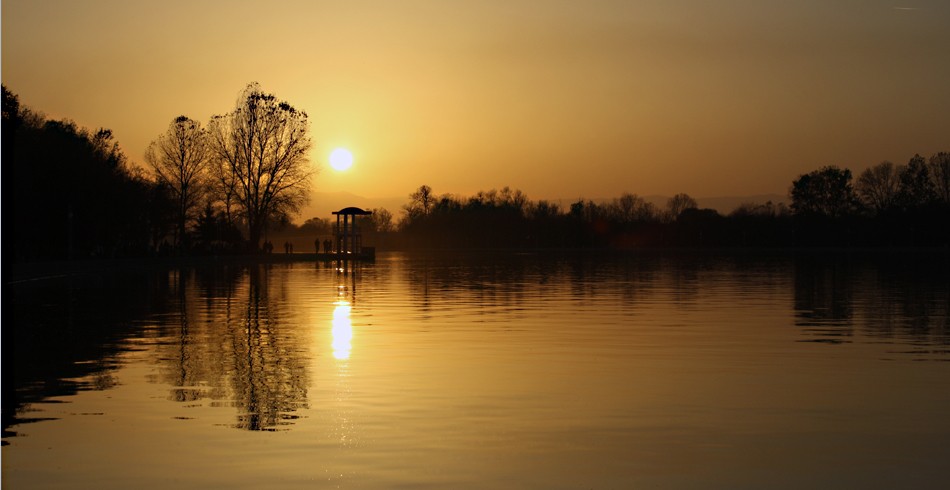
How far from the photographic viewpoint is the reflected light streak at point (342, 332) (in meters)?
12.9

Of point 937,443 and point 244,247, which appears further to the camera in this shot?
point 244,247

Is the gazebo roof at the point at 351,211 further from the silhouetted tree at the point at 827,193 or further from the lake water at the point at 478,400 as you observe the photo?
the silhouetted tree at the point at 827,193

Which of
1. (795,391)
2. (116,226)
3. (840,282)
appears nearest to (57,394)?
(795,391)

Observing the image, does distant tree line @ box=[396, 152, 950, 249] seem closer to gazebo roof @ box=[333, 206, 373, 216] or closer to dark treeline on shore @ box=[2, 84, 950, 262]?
dark treeline on shore @ box=[2, 84, 950, 262]

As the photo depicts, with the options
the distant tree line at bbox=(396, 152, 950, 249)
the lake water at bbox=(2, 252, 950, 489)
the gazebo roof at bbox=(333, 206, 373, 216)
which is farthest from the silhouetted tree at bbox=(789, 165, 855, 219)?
the lake water at bbox=(2, 252, 950, 489)

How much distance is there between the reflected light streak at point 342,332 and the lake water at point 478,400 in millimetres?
138

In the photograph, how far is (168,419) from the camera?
814cm

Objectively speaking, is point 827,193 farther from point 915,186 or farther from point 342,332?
point 342,332

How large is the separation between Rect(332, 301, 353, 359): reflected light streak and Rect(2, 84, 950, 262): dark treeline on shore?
25.5 m

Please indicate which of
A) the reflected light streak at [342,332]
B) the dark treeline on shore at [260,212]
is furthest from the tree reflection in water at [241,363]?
the dark treeline on shore at [260,212]

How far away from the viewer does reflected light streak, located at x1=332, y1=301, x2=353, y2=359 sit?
12911 mm

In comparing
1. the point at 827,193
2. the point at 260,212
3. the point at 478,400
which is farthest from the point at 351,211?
the point at 827,193

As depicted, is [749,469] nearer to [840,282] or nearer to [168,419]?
[168,419]

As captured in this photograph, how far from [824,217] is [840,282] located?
357 ft
